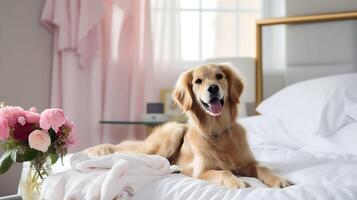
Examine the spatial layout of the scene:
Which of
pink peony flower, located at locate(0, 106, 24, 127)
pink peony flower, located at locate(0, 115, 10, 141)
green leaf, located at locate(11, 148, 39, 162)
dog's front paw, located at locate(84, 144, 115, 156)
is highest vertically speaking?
pink peony flower, located at locate(0, 106, 24, 127)

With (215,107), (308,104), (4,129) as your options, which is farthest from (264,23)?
(4,129)

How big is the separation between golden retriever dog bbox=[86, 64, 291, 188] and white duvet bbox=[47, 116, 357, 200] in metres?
0.14

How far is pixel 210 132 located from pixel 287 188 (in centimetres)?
56

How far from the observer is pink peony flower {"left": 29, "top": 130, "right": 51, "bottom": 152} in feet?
4.15

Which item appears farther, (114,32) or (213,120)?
(114,32)

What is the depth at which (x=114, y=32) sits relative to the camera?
3166 mm

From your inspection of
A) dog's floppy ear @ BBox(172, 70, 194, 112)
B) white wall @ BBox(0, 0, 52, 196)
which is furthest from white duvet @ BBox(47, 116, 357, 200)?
white wall @ BBox(0, 0, 52, 196)

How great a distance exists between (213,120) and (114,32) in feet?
5.73

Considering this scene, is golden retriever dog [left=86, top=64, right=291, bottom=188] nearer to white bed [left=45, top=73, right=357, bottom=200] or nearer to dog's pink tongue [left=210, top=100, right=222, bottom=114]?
dog's pink tongue [left=210, top=100, right=222, bottom=114]

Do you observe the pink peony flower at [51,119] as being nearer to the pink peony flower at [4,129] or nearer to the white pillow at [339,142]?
the pink peony flower at [4,129]

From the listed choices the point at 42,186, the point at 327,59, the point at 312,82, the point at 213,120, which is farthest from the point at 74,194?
the point at 327,59

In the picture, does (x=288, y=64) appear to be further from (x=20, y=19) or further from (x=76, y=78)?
(x=20, y=19)

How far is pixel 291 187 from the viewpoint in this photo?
112cm

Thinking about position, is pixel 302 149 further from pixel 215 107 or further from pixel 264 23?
pixel 264 23
